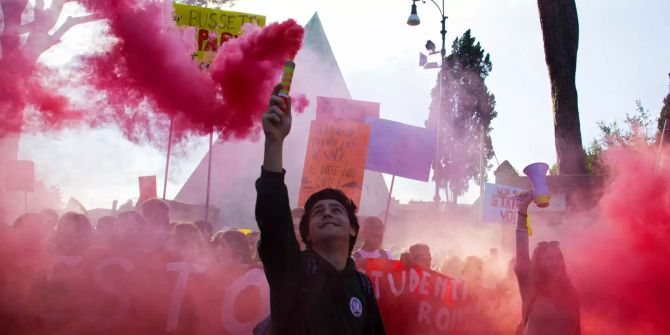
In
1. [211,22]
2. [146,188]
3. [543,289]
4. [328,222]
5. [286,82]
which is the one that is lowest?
[543,289]

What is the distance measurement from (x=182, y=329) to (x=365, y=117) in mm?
4633

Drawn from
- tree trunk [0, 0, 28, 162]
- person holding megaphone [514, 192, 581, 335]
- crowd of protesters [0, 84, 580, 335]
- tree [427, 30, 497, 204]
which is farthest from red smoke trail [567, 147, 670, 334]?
tree [427, 30, 497, 204]

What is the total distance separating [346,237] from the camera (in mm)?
2277

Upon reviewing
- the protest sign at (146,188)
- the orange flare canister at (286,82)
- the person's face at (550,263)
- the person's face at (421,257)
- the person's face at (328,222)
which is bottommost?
the person's face at (421,257)

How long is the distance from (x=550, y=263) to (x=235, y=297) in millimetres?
1878

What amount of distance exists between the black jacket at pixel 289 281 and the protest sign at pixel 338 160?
16.0ft

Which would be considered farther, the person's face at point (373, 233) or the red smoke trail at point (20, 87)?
the person's face at point (373, 233)

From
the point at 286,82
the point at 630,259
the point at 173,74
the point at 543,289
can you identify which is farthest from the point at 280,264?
the point at 630,259

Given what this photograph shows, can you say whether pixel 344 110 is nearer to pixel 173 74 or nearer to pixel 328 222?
pixel 173 74

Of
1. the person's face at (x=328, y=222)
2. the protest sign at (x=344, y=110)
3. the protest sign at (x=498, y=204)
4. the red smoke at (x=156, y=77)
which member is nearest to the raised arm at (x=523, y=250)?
the person's face at (x=328, y=222)

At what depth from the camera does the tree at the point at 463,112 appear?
101 feet

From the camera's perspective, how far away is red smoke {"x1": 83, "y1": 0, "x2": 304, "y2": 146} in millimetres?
3971

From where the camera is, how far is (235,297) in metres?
3.65

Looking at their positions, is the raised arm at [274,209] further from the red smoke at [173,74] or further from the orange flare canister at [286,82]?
the red smoke at [173,74]
